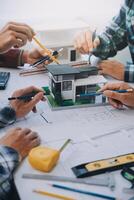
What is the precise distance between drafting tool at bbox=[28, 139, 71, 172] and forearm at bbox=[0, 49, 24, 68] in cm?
78

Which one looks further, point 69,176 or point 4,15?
point 4,15

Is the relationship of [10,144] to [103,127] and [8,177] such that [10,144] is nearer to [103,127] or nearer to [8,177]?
[8,177]

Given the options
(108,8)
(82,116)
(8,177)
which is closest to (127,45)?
(108,8)

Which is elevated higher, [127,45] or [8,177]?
[127,45]

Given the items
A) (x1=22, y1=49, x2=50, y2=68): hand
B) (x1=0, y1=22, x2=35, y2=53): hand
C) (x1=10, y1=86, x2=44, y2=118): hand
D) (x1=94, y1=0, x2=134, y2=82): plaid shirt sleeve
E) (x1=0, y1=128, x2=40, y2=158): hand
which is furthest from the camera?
(x1=94, y1=0, x2=134, y2=82): plaid shirt sleeve

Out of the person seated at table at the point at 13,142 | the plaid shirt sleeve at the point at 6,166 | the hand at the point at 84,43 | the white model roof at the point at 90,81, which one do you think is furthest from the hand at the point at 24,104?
the hand at the point at 84,43

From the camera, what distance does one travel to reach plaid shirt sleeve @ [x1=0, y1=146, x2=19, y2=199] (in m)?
0.71

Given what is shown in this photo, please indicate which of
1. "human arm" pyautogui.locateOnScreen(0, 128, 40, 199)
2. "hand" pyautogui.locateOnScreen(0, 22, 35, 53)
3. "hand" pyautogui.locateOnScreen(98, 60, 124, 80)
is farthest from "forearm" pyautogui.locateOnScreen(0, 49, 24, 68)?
"human arm" pyautogui.locateOnScreen(0, 128, 40, 199)

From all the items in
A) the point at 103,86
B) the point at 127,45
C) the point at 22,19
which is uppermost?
the point at 22,19

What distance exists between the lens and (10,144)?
0.83 meters

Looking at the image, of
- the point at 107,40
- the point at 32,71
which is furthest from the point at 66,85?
the point at 107,40

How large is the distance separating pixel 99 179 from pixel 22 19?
4.81 feet

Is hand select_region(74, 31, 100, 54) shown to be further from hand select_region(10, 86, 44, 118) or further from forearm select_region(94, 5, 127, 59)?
hand select_region(10, 86, 44, 118)

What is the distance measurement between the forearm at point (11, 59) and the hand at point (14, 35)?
224 mm
